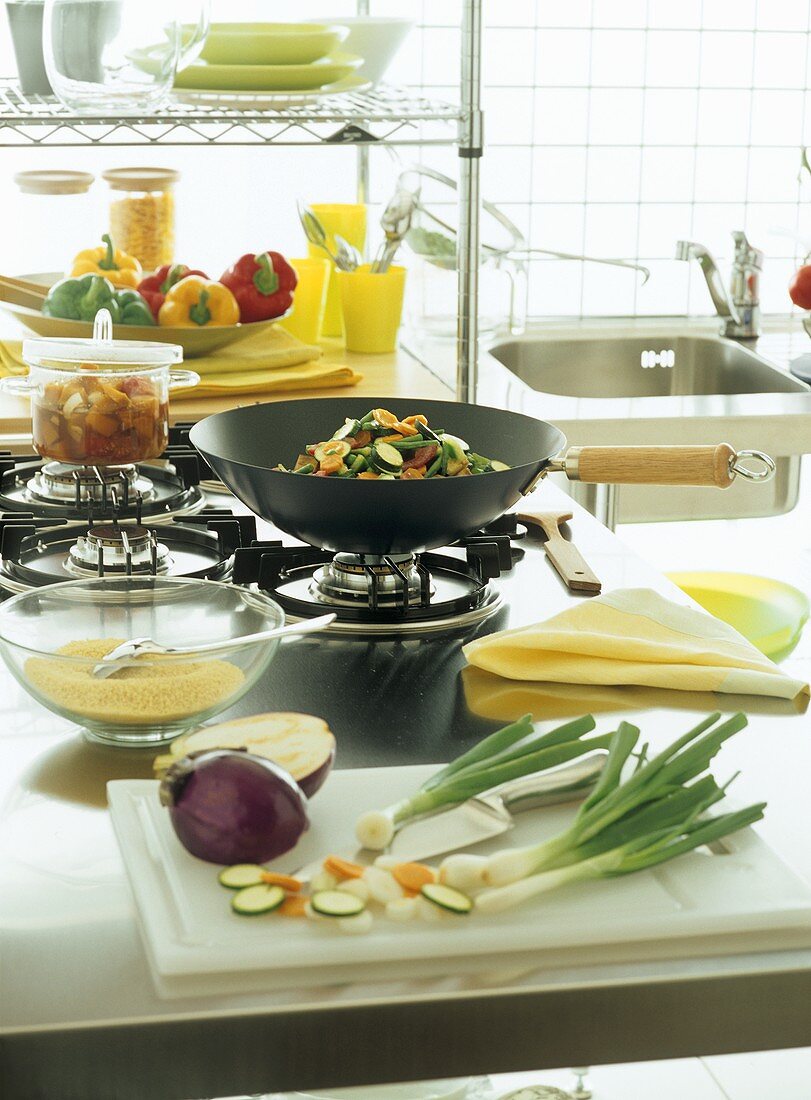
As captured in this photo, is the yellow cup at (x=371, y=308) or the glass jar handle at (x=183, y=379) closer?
the glass jar handle at (x=183, y=379)

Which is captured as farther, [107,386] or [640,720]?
[107,386]

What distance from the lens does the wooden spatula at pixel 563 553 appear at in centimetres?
112

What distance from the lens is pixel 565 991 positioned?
596 millimetres

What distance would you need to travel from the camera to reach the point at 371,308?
7.12 feet

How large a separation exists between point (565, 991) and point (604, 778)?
11cm

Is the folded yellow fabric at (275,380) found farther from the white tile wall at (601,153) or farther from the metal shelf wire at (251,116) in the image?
the white tile wall at (601,153)

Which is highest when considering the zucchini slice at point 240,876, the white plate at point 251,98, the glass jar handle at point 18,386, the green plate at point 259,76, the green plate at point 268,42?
the green plate at point 268,42

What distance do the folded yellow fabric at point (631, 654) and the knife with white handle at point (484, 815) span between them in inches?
6.8

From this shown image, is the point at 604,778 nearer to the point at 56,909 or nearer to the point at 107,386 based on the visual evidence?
the point at 56,909

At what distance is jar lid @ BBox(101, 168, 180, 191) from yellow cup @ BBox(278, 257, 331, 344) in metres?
0.23

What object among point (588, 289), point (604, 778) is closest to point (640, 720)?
point (604, 778)

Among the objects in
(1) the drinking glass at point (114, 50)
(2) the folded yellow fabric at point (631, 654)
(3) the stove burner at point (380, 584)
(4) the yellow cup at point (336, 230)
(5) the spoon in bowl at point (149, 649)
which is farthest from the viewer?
(4) the yellow cup at point (336, 230)

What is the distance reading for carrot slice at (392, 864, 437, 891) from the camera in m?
0.63

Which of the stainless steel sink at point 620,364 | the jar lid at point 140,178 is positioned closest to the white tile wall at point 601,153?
the stainless steel sink at point 620,364
